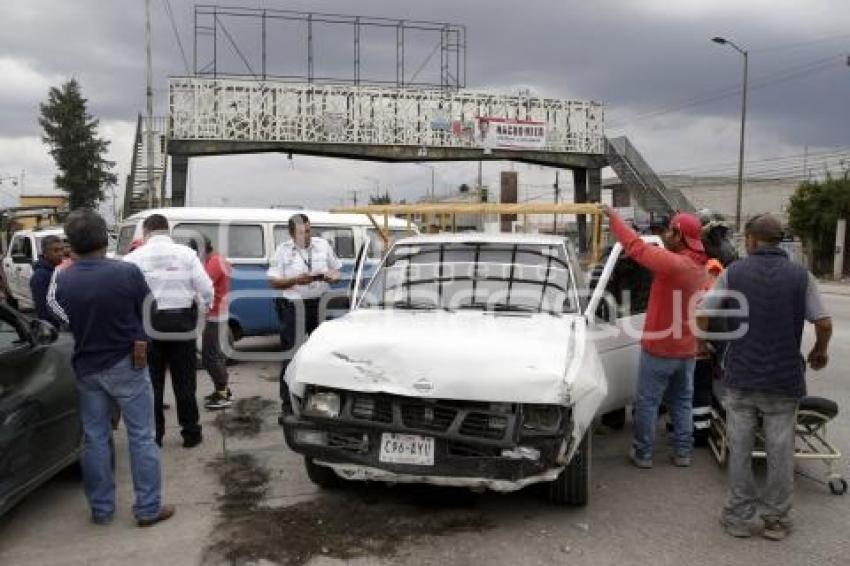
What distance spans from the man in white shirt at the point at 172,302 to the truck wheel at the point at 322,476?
1.70 metres

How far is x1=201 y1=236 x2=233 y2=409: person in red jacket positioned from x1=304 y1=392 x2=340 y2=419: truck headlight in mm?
3495

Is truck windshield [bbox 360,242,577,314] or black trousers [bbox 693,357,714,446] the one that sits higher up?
truck windshield [bbox 360,242,577,314]

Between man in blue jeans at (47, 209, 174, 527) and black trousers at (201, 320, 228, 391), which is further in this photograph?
black trousers at (201, 320, 228, 391)

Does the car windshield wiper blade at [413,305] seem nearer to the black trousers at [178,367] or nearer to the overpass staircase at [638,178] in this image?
the black trousers at [178,367]

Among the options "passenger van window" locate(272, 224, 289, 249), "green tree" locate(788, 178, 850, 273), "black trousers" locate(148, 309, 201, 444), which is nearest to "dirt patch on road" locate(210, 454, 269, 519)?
"black trousers" locate(148, 309, 201, 444)

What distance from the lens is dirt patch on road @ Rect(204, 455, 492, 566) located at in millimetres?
4387

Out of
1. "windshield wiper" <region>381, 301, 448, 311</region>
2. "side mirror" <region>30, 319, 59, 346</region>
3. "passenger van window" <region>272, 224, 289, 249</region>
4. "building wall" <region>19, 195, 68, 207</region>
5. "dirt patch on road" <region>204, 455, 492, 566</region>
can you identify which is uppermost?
"building wall" <region>19, 195, 68, 207</region>

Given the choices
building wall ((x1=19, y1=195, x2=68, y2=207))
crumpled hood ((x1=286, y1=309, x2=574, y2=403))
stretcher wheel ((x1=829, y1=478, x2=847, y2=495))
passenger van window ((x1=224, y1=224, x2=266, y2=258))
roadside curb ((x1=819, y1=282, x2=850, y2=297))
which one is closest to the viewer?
crumpled hood ((x1=286, y1=309, x2=574, y2=403))

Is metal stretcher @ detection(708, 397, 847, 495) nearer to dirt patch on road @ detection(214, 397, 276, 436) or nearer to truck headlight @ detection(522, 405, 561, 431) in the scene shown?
truck headlight @ detection(522, 405, 561, 431)

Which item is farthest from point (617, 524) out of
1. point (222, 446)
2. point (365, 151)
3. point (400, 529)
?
point (365, 151)

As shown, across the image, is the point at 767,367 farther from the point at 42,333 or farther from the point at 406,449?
the point at 42,333

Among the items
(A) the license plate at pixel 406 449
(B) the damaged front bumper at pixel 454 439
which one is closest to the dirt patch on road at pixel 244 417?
(B) the damaged front bumper at pixel 454 439

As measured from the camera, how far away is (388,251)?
6.47 meters

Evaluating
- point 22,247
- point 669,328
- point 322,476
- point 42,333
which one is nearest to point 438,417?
point 322,476
